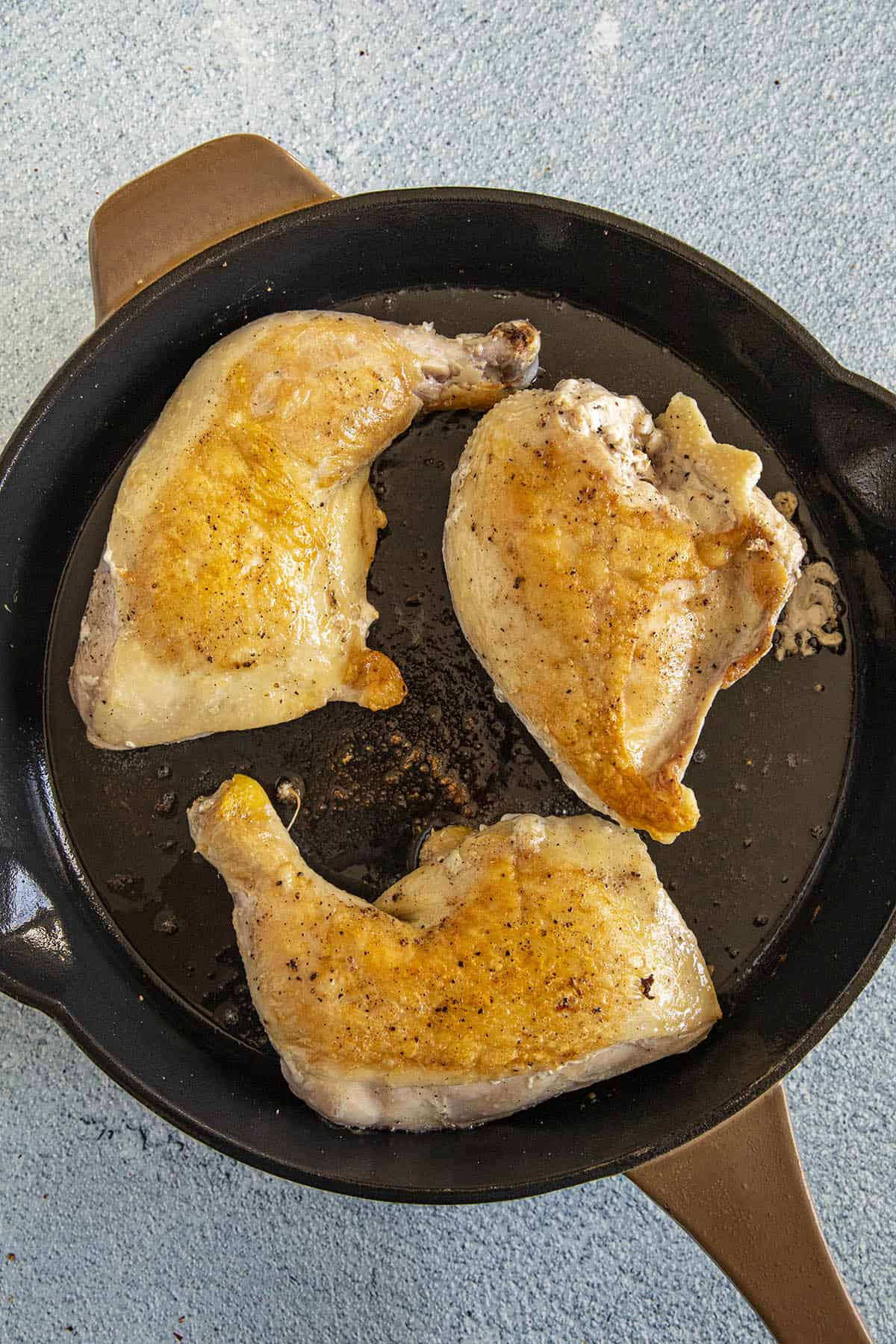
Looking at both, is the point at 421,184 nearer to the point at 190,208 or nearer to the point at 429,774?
the point at 190,208

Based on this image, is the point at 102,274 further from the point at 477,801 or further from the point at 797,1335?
the point at 797,1335

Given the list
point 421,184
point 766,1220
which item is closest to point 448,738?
point 766,1220

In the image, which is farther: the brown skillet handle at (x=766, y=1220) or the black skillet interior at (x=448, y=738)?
the black skillet interior at (x=448, y=738)

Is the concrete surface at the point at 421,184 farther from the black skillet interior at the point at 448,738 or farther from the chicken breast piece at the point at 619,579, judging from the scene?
the chicken breast piece at the point at 619,579

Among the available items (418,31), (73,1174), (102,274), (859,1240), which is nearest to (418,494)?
(102,274)

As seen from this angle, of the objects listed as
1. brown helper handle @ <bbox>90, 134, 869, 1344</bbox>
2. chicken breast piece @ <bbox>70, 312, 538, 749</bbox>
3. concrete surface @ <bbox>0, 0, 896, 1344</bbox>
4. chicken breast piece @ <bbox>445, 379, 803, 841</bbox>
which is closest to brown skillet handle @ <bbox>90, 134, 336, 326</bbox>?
brown helper handle @ <bbox>90, 134, 869, 1344</bbox>

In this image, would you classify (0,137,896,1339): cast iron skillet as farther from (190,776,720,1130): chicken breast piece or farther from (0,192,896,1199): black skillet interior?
(190,776,720,1130): chicken breast piece

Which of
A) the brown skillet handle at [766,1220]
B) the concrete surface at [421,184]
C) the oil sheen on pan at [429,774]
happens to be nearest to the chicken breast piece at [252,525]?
the oil sheen on pan at [429,774]
